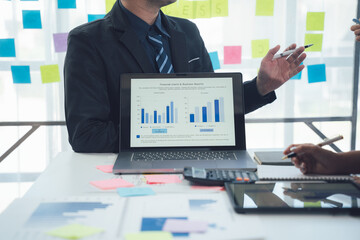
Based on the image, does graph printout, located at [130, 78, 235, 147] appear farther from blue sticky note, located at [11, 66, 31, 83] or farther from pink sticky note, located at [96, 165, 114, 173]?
blue sticky note, located at [11, 66, 31, 83]

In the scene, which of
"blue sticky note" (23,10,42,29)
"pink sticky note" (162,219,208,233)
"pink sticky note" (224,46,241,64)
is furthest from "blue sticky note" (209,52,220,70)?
"pink sticky note" (162,219,208,233)

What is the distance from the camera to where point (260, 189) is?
87 cm

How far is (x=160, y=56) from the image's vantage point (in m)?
1.51

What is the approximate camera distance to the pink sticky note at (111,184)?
0.92 m

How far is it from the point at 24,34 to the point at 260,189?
1.80m

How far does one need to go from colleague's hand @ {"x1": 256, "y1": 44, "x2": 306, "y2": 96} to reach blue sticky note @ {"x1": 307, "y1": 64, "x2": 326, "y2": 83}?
0.95 m

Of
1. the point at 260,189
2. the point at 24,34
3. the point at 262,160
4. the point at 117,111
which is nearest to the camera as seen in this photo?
the point at 260,189

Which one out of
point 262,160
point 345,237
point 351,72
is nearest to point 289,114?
point 351,72

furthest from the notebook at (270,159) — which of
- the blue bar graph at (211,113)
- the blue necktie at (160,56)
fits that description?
the blue necktie at (160,56)

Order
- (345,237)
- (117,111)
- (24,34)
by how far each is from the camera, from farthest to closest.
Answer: (24,34) → (117,111) → (345,237)

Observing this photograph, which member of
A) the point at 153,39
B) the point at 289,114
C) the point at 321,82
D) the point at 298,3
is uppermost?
the point at 298,3

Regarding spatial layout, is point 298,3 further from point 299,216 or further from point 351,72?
point 299,216

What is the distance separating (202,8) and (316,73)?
0.74 meters

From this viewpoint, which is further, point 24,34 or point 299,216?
point 24,34
